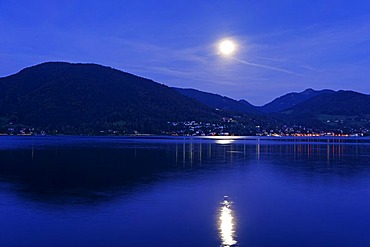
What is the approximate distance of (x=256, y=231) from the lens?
2033cm

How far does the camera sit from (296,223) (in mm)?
22172

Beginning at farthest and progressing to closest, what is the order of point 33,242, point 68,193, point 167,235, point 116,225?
1. point 68,193
2. point 116,225
3. point 167,235
4. point 33,242

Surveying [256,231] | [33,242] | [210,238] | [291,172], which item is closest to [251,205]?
[256,231]

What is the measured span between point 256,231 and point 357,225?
230 inches

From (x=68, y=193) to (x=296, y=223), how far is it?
16546 mm

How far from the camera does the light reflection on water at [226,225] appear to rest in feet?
60.8

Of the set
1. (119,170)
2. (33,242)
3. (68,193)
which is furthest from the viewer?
(119,170)

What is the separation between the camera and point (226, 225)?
2148 cm

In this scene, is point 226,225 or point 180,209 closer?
point 226,225

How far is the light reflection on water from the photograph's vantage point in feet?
60.8

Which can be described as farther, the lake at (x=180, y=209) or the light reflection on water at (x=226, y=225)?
the lake at (x=180, y=209)

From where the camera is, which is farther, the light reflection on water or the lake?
the lake

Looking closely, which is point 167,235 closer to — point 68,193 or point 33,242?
point 33,242

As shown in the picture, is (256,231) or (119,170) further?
(119,170)
